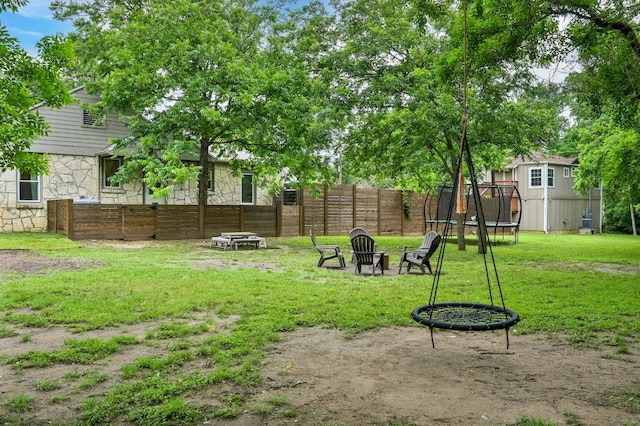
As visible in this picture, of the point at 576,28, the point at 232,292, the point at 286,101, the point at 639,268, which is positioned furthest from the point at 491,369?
the point at 286,101

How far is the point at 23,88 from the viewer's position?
5.38 meters

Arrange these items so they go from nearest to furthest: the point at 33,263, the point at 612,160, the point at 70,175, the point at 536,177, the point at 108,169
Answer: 1. the point at 33,263
2. the point at 612,160
3. the point at 70,175
4. the point at 108,169
5. the point at 536,177

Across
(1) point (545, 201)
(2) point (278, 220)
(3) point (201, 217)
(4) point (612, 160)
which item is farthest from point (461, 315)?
(1) point (545, 201)

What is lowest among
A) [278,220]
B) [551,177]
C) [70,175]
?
[278,220]

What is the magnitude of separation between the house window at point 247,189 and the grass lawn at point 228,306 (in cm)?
1044

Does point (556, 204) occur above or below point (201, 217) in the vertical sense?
above

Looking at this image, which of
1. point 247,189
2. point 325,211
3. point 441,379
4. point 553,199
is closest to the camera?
point 441,379

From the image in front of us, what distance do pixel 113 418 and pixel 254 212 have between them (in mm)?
15684

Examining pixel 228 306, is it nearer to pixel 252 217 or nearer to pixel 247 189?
pixel 252 217

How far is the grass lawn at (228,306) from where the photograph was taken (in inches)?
140

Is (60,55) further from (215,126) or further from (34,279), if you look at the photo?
(215,126)

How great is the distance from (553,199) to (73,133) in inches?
947

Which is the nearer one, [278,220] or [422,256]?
[422,256]

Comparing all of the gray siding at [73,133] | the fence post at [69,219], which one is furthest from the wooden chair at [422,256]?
the gray siding at [73,133]
